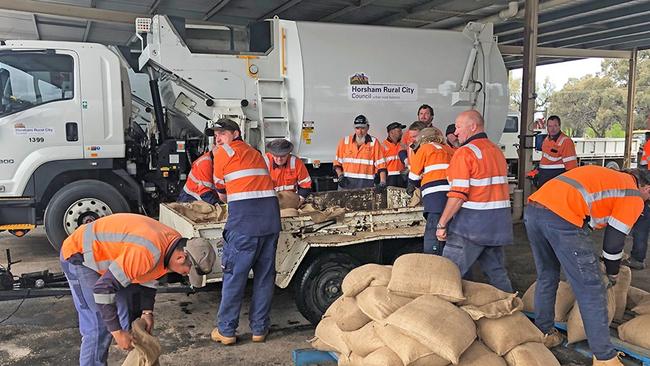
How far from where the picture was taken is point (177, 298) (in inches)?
197

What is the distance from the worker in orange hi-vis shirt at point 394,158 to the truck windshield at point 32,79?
3.69 m

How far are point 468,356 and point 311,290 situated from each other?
1757mm

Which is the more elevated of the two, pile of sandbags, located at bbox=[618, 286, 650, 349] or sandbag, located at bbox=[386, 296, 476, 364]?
sandbag, located at bbox=[386, 296, 476, 364]

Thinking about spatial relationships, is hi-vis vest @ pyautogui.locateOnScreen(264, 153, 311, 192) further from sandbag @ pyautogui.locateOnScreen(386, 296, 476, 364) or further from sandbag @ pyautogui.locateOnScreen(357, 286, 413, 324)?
sandbag @ pyautogui.locateOnScreen(386, 296, 476, 364)

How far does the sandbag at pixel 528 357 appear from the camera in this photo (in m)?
2.72

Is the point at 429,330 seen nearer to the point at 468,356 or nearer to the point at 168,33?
the point at 468,356

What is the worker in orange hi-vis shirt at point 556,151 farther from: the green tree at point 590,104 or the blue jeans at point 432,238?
the green tree at point 590,104

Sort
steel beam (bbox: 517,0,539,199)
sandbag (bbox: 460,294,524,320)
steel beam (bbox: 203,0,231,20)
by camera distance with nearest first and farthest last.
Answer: sandbag (bbox: 460,294,524,320)
steel beam (bbox: 517,0,539,199)
steel beam (bbox: 203,0,231,20)

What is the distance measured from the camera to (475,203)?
3.75 metres

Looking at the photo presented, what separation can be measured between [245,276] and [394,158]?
121 inches

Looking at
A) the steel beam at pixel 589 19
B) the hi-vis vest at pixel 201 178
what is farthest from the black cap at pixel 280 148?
the steel beam at pixel 589 19

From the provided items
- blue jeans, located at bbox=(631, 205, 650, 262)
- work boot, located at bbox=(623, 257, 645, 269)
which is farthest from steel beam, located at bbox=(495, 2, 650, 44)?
work boot, located at bbox=(623, 257, 645, 269)

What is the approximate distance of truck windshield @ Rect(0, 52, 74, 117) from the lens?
19.3 feet

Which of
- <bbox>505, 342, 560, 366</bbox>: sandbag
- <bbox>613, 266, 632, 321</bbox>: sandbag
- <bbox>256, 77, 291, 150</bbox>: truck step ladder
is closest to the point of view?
<bbox>505, 342, 560, 366</bbox>: sandbag
